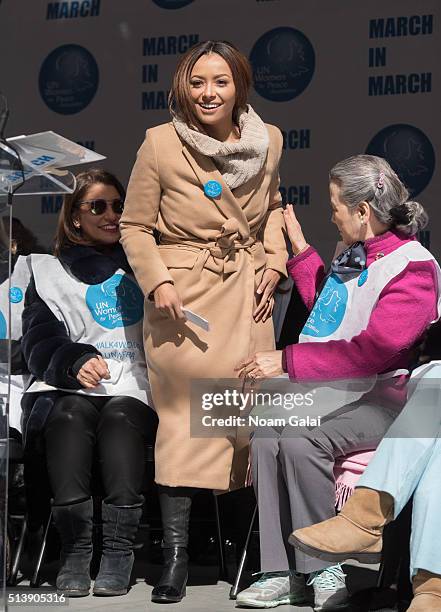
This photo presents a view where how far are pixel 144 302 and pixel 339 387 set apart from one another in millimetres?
769

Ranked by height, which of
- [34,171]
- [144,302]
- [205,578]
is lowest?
[205,578]

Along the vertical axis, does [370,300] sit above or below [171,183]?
below

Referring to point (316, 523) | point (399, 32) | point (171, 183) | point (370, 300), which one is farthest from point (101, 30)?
point (316, 523)

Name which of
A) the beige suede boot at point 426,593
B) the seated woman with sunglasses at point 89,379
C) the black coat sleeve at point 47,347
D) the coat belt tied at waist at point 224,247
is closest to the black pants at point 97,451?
the seated woman with sunglasses at point 89,379

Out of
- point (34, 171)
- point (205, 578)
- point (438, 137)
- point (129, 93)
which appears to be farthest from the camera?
point (129, 93)

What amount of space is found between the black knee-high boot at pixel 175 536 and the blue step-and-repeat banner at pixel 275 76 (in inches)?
90.1

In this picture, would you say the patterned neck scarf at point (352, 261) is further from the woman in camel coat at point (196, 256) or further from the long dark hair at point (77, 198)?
the long dark hair at point (77, 198)

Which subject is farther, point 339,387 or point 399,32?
point 399,32

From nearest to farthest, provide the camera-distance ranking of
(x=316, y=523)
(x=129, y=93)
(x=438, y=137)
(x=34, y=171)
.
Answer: (x=34, y=171) < (x=316, y=523) < (x=438, y=137) < (x=129, y=93)

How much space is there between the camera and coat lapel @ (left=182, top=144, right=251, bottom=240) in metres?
4.01

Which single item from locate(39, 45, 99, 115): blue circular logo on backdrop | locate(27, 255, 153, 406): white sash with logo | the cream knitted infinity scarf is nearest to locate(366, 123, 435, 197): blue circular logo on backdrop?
locate(39, 45, 99, 115): blue circular logo on backdrop

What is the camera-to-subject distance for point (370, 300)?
3752 mm

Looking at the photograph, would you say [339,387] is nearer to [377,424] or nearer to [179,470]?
[377,424]

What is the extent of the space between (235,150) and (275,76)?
7.93ft
